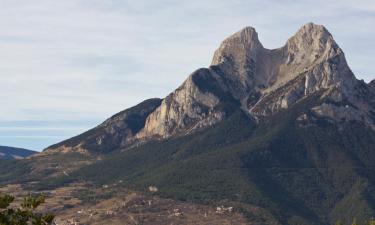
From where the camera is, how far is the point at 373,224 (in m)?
188

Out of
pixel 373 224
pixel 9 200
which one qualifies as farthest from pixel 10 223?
pixel 373 224

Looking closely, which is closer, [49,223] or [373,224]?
[49,223]

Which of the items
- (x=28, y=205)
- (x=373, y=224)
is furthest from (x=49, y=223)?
(x=373, y=224)

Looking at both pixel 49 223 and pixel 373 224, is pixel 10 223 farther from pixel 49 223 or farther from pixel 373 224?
pixel 373 224

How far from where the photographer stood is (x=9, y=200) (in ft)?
363

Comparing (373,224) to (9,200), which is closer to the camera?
(9,200)

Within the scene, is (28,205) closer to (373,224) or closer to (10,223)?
(10,223)

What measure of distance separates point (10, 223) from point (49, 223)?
19.3ft

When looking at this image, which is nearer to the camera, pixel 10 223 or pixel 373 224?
pixel 10 223

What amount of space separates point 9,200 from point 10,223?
11.4ft

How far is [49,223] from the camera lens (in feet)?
371

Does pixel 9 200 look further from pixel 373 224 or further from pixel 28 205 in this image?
pixel 373 224

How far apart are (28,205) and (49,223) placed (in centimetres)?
439

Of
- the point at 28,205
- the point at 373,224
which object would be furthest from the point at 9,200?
the point at 373,224
